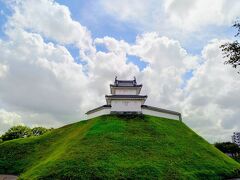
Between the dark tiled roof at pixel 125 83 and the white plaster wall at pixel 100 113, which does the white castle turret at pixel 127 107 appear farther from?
the dark tiled roof at pixel 125 83

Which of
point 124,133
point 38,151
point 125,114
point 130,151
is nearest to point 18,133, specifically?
point 38,151

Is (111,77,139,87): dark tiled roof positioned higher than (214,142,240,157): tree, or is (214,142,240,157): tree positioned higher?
(111,77,139,87): dark tiled roof

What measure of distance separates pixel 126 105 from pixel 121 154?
13.1 m

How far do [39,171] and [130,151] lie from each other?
830 centimetres

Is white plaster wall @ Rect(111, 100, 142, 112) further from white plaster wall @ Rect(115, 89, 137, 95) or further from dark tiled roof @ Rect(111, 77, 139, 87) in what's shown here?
dark tiled roof @ Rect(111, 77, 139, 87)

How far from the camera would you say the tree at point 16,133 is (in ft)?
177

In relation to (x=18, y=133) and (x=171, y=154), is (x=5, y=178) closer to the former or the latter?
(x=171, y=154)

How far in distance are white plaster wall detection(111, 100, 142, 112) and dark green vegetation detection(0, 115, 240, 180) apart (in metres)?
1.94

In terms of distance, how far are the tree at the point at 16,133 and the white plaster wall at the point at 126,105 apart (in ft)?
97.9

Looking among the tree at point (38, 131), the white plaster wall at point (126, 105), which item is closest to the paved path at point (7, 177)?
the white plaster wall at point (126, 105)

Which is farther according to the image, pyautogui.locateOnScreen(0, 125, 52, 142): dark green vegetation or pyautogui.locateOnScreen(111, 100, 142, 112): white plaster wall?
pyautogui.locateOnScreen(0, 125, 52, 142): dark green vegetation

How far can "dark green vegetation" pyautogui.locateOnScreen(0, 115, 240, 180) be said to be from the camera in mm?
19719

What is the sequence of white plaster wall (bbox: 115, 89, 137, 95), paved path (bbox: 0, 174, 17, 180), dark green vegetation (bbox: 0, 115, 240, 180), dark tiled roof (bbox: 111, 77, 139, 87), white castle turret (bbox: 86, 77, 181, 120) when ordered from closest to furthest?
dark green vegetation (bbox: 0, 115, 240, 180), paved path (bbox: 0, 174, 17, 180), white castle turret (bbox: 86, 77, 181, 120), white plaster wall (bbox: 115, 89, 137, 95), dark tiled roof (bbox: 111, 77, 139, 87)

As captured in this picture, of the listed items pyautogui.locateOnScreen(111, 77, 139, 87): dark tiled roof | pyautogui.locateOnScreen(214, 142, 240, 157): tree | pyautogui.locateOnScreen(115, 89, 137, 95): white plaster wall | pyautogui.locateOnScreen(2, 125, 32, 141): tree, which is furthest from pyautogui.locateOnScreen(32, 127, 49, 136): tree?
pyautogui.locateOnScreen(214, 142, 240, 157): tree
